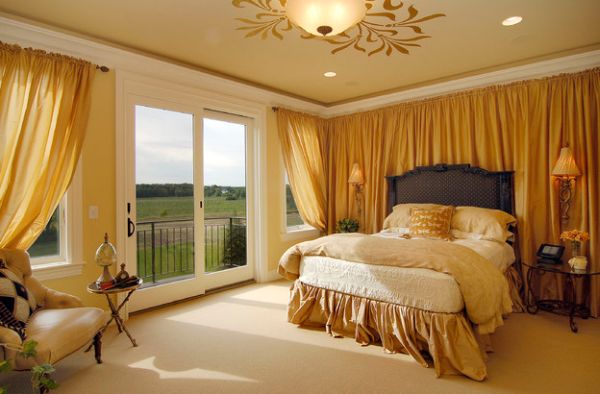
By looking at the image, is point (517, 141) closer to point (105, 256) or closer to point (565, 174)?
point (565, 174)

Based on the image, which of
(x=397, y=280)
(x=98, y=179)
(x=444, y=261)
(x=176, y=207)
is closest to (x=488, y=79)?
(x=444, y=261)

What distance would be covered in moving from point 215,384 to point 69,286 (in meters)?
1.78

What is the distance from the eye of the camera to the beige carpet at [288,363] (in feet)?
7.41

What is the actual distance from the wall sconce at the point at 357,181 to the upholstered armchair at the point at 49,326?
3.63 metres

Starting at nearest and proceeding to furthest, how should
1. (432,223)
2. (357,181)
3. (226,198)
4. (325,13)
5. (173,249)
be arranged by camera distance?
(325,13) → (432,223) → (173,249) → (226,198) → (357,181)

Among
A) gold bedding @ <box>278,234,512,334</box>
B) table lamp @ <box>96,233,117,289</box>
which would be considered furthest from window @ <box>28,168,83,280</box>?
gold bedding @ <box>278,234,512,334</box>

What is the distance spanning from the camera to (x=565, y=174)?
11.4 feet

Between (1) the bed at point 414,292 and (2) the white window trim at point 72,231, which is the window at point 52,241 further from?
(1) the bed at point 414,292

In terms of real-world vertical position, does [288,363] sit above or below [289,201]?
below

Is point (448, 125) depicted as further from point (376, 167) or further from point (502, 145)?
point (376, 167)

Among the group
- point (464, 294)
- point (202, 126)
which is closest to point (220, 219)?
point (202, 126)

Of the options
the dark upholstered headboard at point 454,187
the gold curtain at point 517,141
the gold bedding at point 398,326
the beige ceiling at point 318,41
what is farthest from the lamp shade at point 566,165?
the gold bedding at point 398,326

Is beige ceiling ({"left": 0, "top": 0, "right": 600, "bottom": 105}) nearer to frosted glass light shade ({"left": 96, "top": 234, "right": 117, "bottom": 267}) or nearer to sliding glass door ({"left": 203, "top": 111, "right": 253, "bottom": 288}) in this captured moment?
A: sliding glass door ({"left": 203, "top": 111, "right": 253, "bottom": 288})

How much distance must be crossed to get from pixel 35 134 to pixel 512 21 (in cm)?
406
